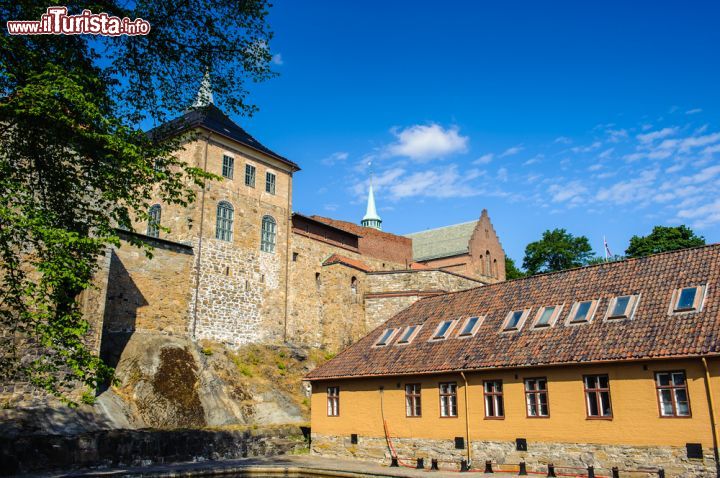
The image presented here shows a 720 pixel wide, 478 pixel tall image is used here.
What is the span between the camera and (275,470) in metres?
18.2

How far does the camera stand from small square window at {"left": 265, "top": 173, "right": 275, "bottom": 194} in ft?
111

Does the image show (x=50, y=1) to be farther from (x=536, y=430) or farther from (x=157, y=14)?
(x=536, y=430)

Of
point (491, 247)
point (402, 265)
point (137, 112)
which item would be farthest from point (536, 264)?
point (137, 112)

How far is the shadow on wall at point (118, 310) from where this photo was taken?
79.4 ft

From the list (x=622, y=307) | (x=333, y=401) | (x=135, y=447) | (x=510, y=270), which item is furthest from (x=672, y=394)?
(x=510, y=270)

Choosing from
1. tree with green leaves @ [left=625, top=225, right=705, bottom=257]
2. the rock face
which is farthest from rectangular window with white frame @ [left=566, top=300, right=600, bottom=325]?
tree with green leaves @ [left=625, top=225, right=705, bottom=257]

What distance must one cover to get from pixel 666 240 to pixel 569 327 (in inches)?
1269

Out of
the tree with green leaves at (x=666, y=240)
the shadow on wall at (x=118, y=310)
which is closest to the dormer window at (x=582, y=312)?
the shadow on wall at (x=118, y=310)

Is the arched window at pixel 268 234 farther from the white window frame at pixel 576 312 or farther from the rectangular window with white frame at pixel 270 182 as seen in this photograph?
the white window frame at pixel 576 312

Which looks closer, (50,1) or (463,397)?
(50,1)

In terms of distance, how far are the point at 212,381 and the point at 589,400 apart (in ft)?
50.9

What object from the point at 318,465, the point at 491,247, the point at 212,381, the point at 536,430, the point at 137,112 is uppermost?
the point at 491,247

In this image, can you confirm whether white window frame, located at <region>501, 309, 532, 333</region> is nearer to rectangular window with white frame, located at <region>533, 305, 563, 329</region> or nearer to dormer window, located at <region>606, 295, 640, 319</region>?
rectangular window with white frame, located at <region>533, 305, 563, 329</region>

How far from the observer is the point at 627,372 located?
15.4 m
